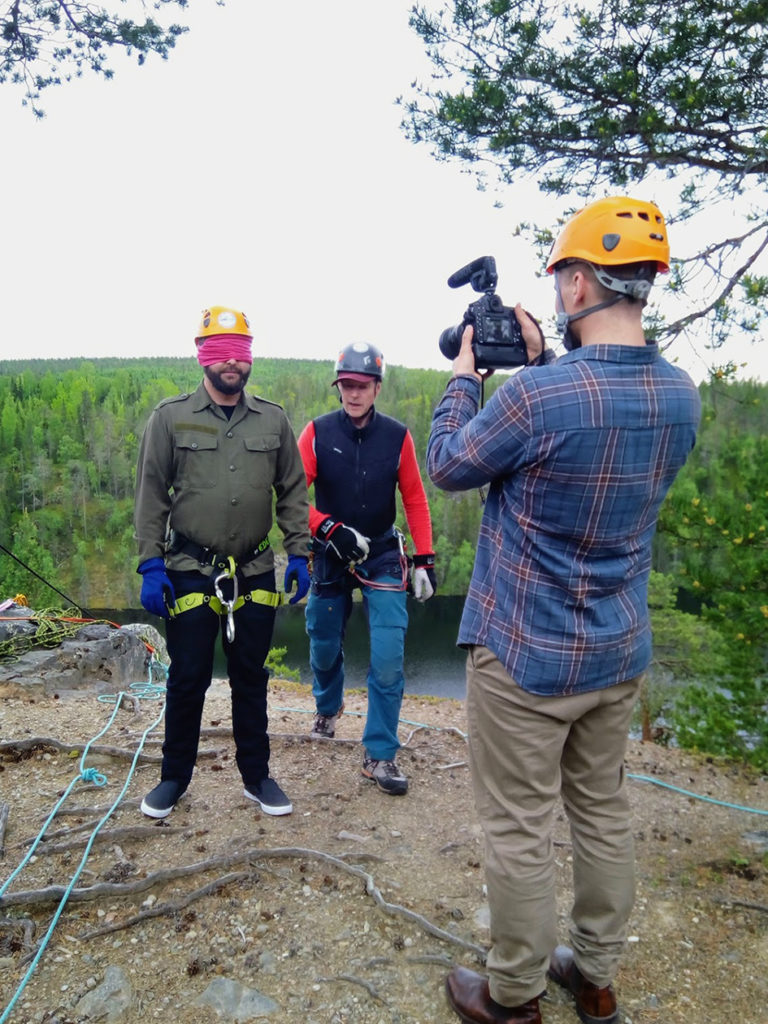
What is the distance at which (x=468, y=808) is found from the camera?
14.6ft

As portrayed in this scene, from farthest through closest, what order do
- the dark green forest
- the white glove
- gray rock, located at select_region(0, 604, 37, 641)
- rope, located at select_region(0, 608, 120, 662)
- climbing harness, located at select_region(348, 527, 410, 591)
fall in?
gray rock, located at select_region(0, 604, 37, 641) → rope, located at select_region(0, 608, 120, 662) → the dark green forest → the white glove → climbing harness, located at select_region(348, 527, 410, 591)

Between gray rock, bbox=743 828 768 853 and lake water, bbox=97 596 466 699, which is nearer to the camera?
gray rock, bbox=743 828 768 853

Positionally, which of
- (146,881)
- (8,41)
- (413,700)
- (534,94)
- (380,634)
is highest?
(8,41)

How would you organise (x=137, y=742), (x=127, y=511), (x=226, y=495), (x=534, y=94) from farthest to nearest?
(x=127, y=511) < (x=137, y=742) < (x=534, y=94) < (x=226, y=495)

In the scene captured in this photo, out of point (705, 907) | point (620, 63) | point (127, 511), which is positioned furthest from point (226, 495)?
point (127, 511)

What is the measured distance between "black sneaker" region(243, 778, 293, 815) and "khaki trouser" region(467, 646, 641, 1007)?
75.8 inches

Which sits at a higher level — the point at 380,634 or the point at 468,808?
the point at 380,634

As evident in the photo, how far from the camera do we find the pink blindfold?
3842 millimetres

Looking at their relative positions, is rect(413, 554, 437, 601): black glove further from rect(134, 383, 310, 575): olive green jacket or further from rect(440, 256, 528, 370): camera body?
rect(440, 256, 528, 370): camera body

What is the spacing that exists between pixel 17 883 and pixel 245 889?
1.08 meters

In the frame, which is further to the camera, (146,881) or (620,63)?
(620,63)

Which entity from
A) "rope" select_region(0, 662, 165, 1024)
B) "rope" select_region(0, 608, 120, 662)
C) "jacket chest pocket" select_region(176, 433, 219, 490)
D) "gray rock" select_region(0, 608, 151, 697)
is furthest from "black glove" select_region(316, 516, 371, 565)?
"rope" select_region(0, 608, 120, 662)

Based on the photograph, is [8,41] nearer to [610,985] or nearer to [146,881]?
[146,881]

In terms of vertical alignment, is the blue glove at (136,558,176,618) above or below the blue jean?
above
